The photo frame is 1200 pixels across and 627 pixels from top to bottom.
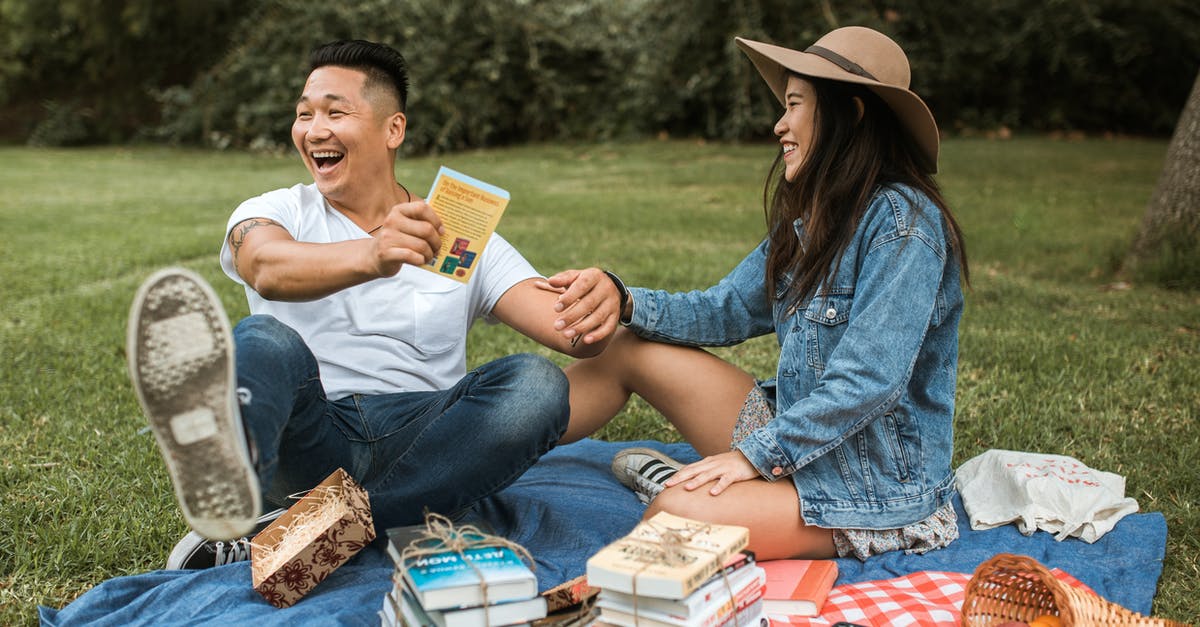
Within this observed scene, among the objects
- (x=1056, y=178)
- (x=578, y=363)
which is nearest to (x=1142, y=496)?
(x=578, y=363)

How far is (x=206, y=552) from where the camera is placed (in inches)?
106

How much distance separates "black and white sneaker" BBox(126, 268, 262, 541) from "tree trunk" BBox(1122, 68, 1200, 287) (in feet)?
19.1

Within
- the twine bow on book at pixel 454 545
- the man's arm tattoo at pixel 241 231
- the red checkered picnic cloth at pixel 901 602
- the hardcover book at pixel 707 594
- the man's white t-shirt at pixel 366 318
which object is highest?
the man's arm tattoo at pixel 241 231

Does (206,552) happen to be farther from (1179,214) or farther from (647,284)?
(1179,214)

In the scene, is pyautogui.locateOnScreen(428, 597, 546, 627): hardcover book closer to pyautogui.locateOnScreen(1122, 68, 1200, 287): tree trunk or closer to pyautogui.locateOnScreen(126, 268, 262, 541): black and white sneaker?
pyautogui.locateOnScreen(126, 268, 262, 541): black and white sneaker

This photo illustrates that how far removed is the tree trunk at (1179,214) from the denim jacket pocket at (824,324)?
442 cm

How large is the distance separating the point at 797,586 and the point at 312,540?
1.14 metres

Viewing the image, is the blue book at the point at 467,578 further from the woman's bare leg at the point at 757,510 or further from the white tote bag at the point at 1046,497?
the white tote bag at the point at 1046,497

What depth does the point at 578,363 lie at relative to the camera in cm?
320

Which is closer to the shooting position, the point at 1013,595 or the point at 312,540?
the point at 1013,595

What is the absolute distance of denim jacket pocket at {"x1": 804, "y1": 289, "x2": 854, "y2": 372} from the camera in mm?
2662

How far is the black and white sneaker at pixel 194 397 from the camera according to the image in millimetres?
1954

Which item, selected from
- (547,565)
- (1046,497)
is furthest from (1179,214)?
(547,565)

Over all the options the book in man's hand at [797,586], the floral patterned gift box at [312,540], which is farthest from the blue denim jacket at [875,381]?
the floral patterned gift box at [312,540]
